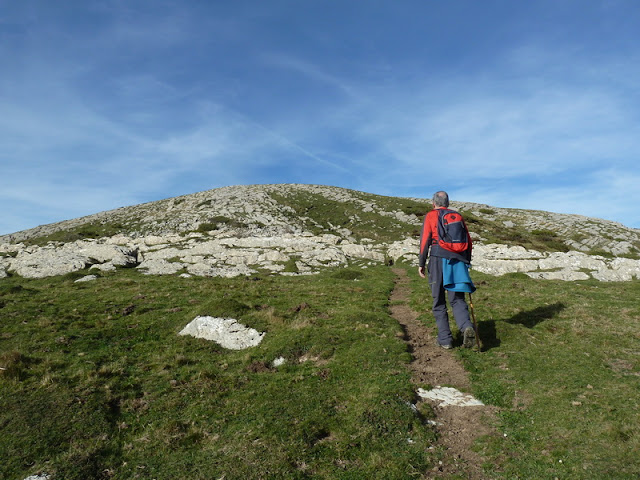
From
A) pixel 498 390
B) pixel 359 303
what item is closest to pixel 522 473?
pixel 498 390

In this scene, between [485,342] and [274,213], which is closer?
[485,342]

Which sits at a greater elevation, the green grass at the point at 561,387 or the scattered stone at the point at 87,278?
the scattered stone at the point at 87,278

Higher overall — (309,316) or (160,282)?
(160,282)

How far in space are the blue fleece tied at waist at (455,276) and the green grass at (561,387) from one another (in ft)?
8.66

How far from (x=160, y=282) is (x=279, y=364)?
21.1 metres

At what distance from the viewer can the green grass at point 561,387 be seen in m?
6.92

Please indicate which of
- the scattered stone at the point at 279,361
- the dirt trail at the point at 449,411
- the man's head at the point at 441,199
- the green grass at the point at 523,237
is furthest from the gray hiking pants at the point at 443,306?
the green grass at the point at 523,237

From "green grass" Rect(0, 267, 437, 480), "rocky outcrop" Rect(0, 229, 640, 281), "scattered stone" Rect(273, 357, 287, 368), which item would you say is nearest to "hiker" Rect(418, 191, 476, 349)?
"green grass" Rect(0, 267, 437, 480)

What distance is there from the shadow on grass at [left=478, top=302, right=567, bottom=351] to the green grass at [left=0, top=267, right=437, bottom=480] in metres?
3.57

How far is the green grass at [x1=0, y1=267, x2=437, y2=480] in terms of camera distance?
757 centimetres

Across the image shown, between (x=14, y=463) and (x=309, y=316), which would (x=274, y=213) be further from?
(x=14, y=463)

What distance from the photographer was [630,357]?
37.4 feet

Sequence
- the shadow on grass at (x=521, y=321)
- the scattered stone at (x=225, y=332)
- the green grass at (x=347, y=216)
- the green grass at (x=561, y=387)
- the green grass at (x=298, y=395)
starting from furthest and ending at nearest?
1. the green grass at (x=347, y=216)
2. the scattered stone at (x=225, y=332)
3. the shadow on grass at (x=521, y=321)
4. the green grass at (x=298, y=395)
5. the green grass at (x=561, y=387)

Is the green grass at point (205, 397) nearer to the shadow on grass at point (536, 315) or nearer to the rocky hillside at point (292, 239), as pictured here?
the shadow on grass at point (536, 315)
